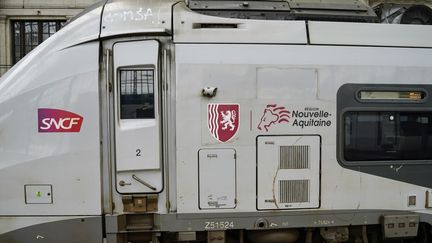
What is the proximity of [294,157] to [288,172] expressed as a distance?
17 centimetres

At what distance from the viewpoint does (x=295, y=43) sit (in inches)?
152

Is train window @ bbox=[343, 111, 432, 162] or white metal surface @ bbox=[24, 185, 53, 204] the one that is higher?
train window @ bbox=[343, 111, 432, 162]

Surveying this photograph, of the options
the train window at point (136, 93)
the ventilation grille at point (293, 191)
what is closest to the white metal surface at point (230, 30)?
the train window at point (136, 93)

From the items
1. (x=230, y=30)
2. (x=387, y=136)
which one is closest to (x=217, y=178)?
(x=230, y=30)

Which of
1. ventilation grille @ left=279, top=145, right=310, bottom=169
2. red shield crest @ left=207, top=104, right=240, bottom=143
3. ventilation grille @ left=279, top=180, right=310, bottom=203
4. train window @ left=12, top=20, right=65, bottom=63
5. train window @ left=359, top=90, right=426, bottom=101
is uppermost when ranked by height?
train window @ left=12, top=20, right=65, bottom=63

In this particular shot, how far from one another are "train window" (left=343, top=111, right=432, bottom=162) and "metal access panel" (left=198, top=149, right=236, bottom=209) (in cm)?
121

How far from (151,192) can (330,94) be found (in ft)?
6.64

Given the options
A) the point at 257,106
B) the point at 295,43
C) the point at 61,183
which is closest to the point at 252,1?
the point at 295,43

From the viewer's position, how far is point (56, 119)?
368cm

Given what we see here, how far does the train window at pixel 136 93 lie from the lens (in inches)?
146

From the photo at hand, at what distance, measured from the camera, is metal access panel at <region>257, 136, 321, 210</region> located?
3.82 metres

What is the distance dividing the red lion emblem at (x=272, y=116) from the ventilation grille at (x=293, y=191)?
1.98 ft

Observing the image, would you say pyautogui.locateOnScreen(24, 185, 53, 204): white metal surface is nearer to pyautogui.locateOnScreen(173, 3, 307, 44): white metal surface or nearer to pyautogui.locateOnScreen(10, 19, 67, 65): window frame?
pyautogui.locateOnScreen(173, 3, 307, 44): white metal surface

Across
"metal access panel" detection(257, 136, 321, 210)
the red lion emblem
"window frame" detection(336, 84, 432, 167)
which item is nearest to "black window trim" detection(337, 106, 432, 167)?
"window frame" detection(336, 84, 432, 167)
